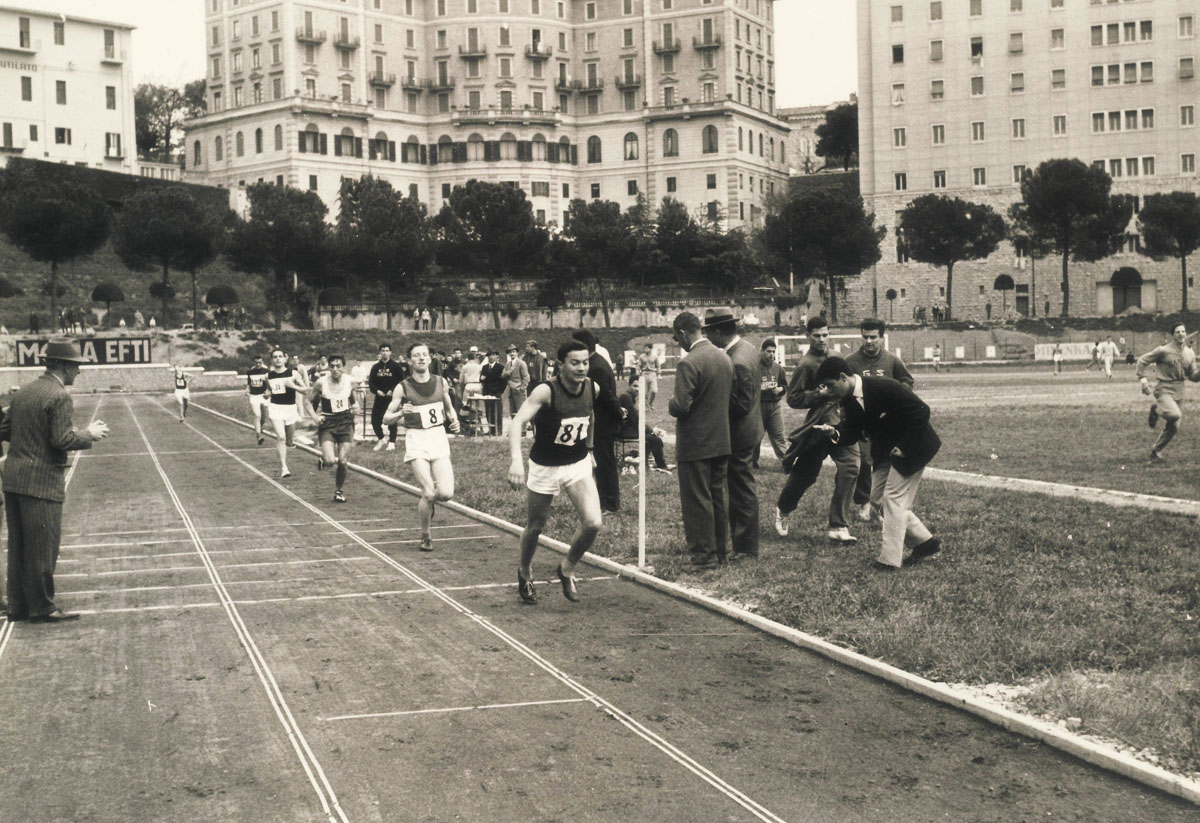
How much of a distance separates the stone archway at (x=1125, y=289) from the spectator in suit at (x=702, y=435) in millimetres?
89225

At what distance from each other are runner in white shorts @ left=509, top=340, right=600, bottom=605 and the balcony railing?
4090 inches

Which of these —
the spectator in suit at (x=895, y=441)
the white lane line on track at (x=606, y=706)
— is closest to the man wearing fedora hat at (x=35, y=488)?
the white lane line on track at (x=606, y=706)

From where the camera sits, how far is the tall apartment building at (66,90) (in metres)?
92.4

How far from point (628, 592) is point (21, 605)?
4.49 metres

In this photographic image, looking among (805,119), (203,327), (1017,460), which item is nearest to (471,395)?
(1017,460)

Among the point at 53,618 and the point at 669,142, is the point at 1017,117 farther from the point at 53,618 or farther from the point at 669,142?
the point at 53,618

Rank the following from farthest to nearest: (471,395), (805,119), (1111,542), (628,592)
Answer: (805,119) → (471,395) → (1111,542) → (628,592)

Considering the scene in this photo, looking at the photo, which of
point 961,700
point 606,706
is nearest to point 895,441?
point 961,700

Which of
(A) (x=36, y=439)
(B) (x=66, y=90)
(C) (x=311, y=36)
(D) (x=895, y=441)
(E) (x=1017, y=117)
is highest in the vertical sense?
(C) (x=311, y=36)

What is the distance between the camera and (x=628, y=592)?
10602mm

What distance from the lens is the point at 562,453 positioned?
1014cm

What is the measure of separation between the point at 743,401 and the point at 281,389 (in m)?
12.8

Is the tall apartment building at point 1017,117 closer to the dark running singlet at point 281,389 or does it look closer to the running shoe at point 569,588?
the dark running singlet at point 281,389

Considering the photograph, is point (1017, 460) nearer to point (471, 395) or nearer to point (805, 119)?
point (471, 395)
